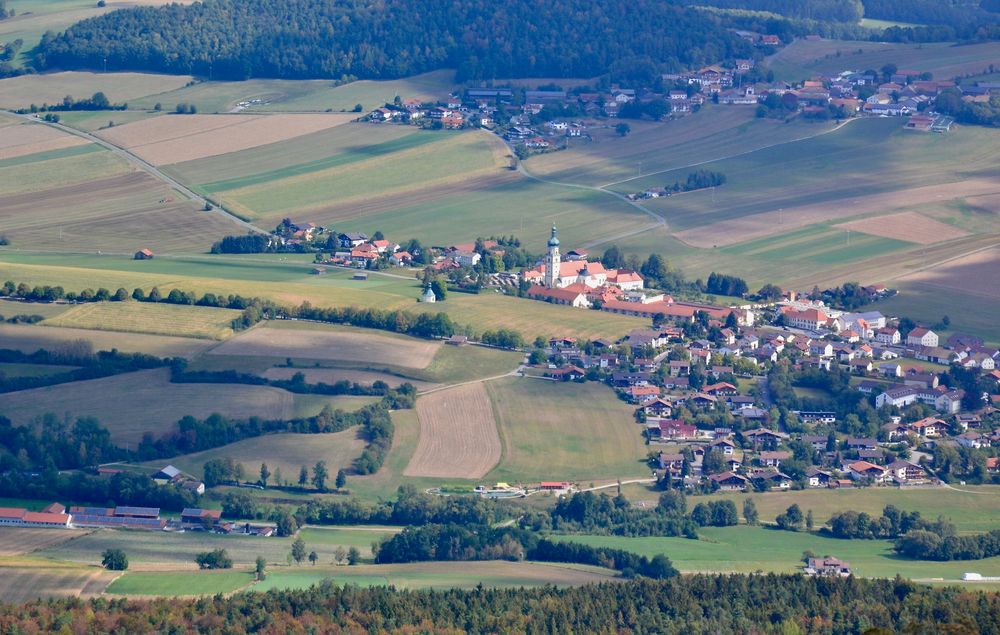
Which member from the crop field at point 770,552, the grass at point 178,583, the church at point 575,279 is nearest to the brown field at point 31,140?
the church at point 575,279

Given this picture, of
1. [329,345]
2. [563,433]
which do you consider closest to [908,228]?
[329,345]

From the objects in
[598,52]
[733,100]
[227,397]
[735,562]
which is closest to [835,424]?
[735,562]

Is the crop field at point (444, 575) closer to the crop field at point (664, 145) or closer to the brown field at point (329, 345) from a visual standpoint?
the brown field at point (329, 345)

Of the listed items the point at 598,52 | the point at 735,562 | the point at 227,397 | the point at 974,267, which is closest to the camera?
the point at 735,562

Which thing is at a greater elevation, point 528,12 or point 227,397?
point 528,12

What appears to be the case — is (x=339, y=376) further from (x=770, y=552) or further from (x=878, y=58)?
(x=878, y=58)

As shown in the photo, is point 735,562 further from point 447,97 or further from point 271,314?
point 447,97
